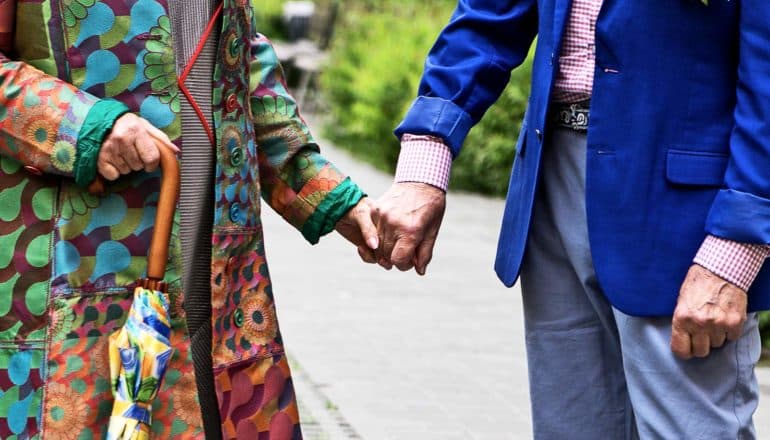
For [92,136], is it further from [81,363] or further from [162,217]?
[81,363]

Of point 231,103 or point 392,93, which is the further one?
point 392,93

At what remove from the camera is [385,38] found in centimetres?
1662

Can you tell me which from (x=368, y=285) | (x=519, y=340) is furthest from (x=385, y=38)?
(x=519, y=340)

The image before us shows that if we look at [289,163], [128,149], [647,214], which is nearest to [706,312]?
[647,214]

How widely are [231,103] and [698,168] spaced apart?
95 cm

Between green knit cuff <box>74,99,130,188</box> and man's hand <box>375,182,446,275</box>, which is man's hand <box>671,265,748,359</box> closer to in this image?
man's hand <box>375,182,446,275</box>

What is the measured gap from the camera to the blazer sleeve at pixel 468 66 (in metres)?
3.09

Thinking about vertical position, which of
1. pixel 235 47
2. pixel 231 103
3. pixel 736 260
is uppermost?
pixel 235 47

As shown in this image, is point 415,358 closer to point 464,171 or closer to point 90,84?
point 90,84

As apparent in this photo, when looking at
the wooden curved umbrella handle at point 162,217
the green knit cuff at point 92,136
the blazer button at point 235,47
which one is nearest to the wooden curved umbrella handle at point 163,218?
the wooden curved umbrella handle at point 162,217

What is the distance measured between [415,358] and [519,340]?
2.58 feet

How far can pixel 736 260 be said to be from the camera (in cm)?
258

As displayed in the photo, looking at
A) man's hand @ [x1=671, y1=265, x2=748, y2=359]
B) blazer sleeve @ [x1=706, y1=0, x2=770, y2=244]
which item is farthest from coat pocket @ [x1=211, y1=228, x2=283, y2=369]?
blazer sleeve @ [x1=706, y1=0, x2=770, y2=244]

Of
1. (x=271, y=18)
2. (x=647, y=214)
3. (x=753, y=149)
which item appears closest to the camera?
(x=753, y=149)
